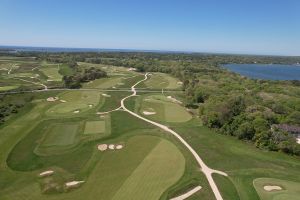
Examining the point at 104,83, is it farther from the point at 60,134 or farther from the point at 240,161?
the point at 240,161

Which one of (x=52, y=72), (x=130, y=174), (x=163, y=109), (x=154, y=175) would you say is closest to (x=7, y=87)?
(x=52, y=72)

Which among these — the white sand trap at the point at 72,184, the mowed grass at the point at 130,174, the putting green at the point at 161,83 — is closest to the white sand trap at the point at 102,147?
the mowed grass at the point at 130,174

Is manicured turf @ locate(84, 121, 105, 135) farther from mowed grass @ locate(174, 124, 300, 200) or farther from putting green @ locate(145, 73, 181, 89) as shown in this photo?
putting green @ locate(145, 73, 181, 89)

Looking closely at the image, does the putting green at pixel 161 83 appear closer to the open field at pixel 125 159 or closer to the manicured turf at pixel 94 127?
the open field at pixel 125 159

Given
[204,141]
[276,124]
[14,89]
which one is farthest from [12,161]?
[14,89]

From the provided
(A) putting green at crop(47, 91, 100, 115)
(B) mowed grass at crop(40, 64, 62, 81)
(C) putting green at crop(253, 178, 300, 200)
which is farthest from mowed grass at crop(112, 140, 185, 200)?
(B) mowed grass at crop(40, 64, 62, 81)

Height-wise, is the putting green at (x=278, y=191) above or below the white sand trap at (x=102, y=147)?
below

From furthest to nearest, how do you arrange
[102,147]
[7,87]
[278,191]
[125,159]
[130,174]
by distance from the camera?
[7,87], [102,147], [125,159], [130,174], [278,191]
